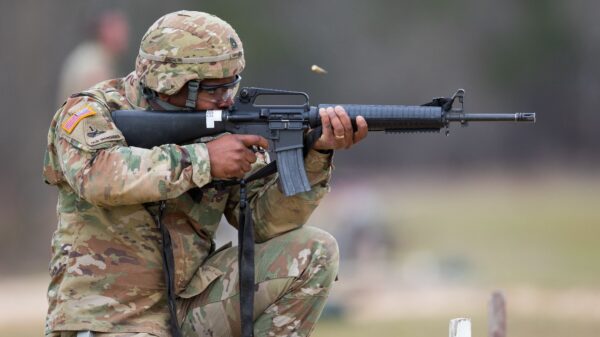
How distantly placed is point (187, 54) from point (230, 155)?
16.8 inches

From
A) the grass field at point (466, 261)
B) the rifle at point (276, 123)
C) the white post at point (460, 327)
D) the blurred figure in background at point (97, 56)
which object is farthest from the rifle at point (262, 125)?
the blurred figure in background at point (97, 56)

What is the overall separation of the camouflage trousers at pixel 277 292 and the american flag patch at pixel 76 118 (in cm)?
81

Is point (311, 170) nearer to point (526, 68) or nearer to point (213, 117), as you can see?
point (213, 117)

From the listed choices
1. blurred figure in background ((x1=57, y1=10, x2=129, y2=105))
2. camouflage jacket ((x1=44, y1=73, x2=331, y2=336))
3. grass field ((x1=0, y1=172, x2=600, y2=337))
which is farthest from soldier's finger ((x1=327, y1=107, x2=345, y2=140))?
blurred figure in background ((x1=57, y1=10, x2=129, y2=105))

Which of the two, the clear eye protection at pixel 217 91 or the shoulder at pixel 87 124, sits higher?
the clear eye protection at pixel 217 91

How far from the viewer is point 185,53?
541 cm

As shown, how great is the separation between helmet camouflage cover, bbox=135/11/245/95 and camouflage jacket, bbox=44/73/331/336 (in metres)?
0.21

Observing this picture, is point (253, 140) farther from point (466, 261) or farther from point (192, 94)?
point (466, 261)

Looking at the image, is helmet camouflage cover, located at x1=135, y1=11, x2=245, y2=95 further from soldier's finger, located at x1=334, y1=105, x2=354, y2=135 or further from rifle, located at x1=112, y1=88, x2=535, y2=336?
soldier's finger, located at x1=334, y1=105, x2=354, y2=135

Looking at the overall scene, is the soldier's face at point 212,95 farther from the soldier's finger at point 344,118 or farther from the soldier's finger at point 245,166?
the soldier's finger at point 344,118

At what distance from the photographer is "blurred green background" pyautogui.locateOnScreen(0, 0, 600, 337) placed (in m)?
13.1

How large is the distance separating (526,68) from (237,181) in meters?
11.0

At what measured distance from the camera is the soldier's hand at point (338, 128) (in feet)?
17.7

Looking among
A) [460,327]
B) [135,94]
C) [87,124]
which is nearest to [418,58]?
[460,327]
